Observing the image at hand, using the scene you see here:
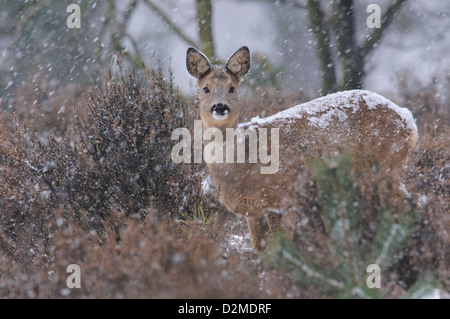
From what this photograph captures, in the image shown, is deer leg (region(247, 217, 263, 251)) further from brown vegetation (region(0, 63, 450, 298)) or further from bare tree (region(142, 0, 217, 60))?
bare tree (region(142, 0, 217, 60))

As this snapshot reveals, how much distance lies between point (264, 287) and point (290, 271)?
0.30m

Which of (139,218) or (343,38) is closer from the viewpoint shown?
(139,218)

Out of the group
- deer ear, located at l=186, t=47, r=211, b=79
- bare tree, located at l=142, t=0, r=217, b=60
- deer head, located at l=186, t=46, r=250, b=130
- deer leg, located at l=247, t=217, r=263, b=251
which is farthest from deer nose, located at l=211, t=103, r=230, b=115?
bare tree, located at l=142, t=0, r=217, b=60

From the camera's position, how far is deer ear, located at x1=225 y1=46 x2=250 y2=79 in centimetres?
629

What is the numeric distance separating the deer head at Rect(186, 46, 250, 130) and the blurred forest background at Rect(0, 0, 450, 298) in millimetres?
459

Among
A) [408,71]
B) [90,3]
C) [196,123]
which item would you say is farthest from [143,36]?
[196,123]

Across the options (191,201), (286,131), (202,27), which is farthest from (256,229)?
(202,27)

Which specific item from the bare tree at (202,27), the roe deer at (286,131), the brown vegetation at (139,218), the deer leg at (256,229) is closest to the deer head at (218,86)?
the roe deer at (286,131)

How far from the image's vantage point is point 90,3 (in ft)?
49.1

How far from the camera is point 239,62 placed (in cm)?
636

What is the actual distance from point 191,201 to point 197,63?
1.61 meters

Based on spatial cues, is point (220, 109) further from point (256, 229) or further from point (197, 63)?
point (256, 229)

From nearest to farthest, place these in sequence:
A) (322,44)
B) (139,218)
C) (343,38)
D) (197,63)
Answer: (139,218) < (197,63) < (343,38) < (322,44)

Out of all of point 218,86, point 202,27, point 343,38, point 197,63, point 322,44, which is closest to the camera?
point 218,86
